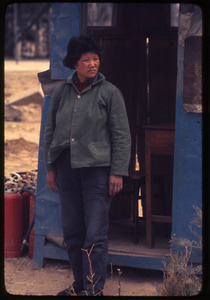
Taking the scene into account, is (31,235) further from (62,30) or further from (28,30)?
(28,30)

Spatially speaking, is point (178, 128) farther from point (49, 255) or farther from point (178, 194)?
point (49, 255)

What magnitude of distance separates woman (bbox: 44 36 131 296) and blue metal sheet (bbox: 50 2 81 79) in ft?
3.04

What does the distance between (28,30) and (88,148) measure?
29426 millimetres

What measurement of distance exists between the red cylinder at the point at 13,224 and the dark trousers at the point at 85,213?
1552mm

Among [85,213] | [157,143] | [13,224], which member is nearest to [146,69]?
[157,143]

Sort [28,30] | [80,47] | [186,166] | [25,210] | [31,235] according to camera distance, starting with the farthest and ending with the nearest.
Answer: [28,30], [25,210], [31,235], [186,166], [80,47]

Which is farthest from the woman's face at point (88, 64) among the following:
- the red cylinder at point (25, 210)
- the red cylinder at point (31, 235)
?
the red cylinder at point (25, 210)

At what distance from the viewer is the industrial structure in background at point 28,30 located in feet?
100

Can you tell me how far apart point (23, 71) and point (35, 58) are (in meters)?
10.4

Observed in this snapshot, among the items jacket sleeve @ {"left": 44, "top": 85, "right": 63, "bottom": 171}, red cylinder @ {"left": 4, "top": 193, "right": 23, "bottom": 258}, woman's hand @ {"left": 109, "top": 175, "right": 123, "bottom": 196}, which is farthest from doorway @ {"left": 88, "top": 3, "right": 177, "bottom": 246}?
woman's hand @ {"left": 109, "top": 175, "right": 123, "bottom": 196}

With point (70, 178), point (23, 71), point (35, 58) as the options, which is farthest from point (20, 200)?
point (35, 58)

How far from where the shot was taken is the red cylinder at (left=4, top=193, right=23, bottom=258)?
6.04m

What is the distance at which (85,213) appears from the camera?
4.50 m

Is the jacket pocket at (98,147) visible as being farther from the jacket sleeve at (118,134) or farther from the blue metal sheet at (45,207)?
the blue metal sheet at (45,207)
